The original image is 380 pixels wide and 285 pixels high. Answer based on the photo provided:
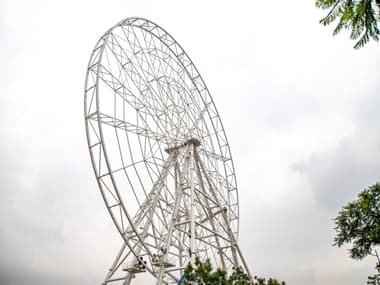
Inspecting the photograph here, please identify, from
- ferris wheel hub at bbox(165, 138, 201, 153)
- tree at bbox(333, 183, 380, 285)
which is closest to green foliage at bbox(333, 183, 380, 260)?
tree at bbox(333, 183, 380, 285)

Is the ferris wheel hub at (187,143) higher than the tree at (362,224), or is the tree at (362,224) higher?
the ferris wheel hub at (187,143)

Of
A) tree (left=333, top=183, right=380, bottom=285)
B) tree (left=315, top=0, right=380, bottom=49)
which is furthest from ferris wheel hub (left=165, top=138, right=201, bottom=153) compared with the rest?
tree (left=315, top=0, right=380, bottom=49)

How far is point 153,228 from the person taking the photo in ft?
78.9

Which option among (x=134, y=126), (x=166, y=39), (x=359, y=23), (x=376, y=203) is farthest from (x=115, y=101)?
(x=376, y=203)

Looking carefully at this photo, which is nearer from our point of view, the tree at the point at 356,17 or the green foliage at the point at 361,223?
the tree at the point at 356,17

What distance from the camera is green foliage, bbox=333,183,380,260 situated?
76.4ft

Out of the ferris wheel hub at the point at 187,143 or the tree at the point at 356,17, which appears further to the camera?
the ferris wheel hub at the point at 187,143

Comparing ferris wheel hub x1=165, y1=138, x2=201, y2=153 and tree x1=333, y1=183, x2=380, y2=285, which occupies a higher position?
ferris wheel hub x1=165, y1=138, x2=201, y2=153

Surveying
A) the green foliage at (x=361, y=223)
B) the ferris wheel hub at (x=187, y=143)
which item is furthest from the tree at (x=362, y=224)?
the ferris wheel hub at (x=187, y=143)

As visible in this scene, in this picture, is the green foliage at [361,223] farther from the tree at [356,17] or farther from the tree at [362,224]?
the tree at [356,17]

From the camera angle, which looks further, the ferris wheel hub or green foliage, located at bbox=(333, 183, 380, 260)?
the ferris wheel hub

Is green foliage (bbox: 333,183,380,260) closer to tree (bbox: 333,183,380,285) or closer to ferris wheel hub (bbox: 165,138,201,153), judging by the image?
tree (bbox: 333,183,380,285)

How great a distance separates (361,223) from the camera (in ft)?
78.7

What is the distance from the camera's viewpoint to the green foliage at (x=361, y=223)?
2330 centimetres
